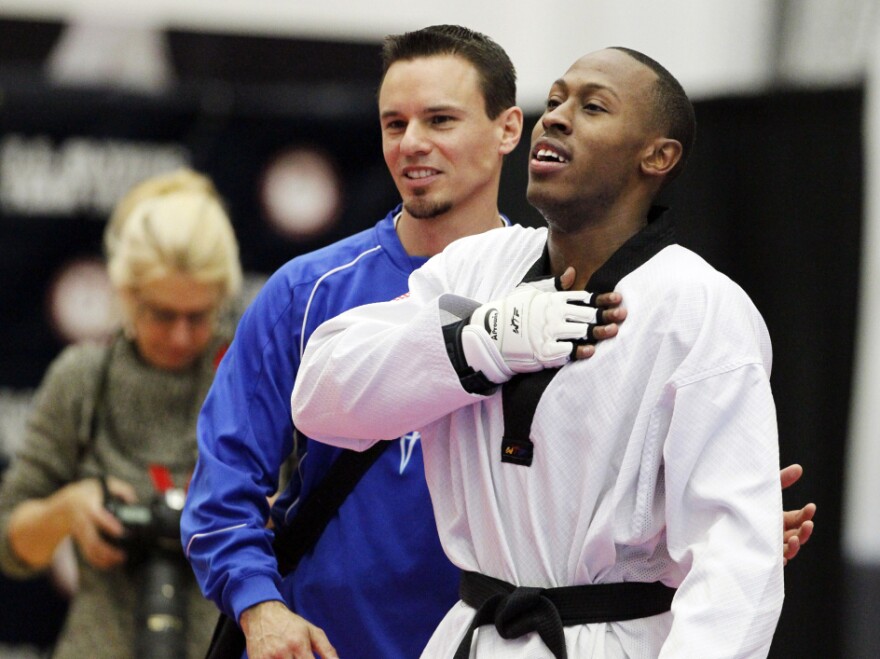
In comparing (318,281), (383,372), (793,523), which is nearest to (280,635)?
(383,372)

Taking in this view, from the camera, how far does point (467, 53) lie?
3.60 m

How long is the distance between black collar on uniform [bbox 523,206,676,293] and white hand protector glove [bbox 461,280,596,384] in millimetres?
76

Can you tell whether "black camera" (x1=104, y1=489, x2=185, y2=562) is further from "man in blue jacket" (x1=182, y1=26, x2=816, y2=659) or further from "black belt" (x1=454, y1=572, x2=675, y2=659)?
"black belt" (x1=454, y1=572, x2=675, y2=659)

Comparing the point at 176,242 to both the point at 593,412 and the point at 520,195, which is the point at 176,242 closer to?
the point at 520,195

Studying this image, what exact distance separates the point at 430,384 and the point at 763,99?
249 cm

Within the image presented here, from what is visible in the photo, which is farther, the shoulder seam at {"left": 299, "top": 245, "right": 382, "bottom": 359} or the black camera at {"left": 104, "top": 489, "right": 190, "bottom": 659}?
the black camera at {"left": 104, "top": 489, "right": 190, "bottom": 659}

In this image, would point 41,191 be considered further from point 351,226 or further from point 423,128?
point 423,128

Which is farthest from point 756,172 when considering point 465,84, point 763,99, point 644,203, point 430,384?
point 430,384

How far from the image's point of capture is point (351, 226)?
18.2 ft

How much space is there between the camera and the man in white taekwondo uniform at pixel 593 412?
7.82 feet

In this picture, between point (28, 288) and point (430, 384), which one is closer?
point (430, 384)

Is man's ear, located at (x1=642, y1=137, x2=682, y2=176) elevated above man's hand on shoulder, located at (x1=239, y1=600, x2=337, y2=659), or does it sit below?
above

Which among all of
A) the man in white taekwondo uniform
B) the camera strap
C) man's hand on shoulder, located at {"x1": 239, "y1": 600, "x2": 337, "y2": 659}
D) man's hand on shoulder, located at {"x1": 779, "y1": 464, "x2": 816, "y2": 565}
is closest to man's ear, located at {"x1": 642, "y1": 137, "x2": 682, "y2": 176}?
the man in white taekwondo uniform

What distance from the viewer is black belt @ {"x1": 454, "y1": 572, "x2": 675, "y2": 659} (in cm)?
250
